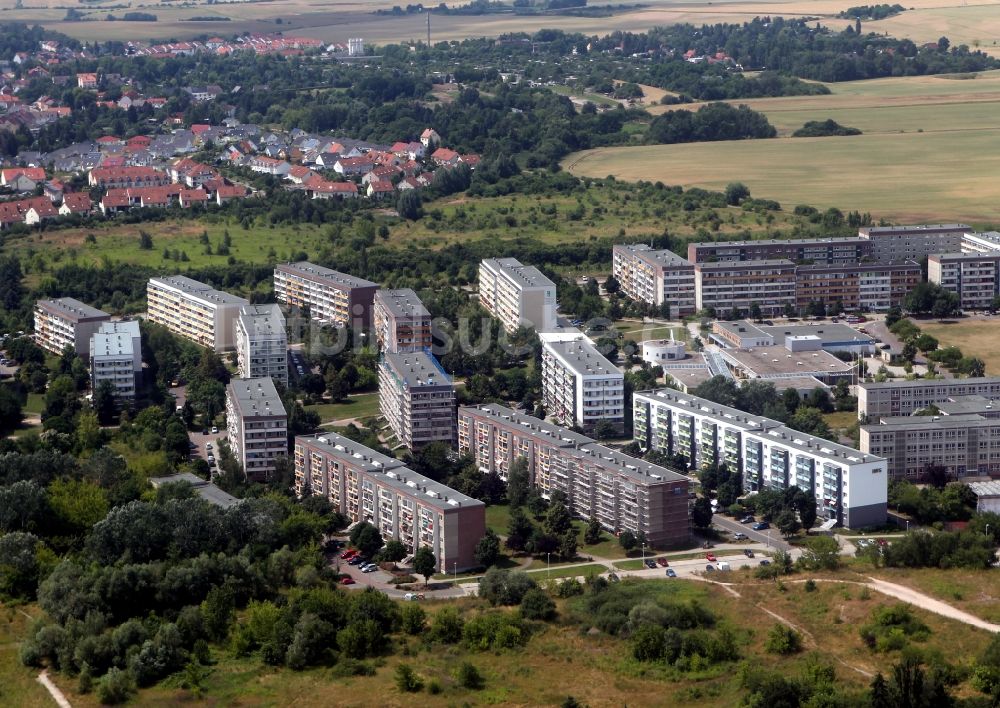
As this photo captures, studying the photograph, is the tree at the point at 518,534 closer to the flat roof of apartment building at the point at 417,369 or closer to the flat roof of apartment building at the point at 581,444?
the flat roof of apartment building at the point at 581,444

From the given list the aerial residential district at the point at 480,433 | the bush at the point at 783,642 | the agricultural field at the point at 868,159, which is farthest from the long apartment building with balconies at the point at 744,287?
the bush at the point at 783,642

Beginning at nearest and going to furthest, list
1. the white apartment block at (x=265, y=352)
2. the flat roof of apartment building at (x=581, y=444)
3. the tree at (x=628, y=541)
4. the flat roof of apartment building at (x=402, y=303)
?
the tree at (x=628, y=541) → the flat roof of apartment building at (x=581, y=444) → the white apartment block at (x=265, y=352) → the flat roof of apartment building at (x=402, y=303)

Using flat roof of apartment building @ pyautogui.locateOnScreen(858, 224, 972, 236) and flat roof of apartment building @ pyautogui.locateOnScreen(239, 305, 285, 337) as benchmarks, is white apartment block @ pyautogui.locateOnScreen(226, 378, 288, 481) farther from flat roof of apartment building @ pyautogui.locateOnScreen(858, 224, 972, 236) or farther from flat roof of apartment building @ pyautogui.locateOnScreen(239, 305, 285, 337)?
flat roof of apartment building @ pyautogui.locateOnScreen(858, 224, 972, 236)

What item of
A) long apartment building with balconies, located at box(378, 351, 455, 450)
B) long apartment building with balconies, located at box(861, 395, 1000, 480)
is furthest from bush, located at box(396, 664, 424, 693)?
long apartment building with balconies, located at box(861, 395, 1000, 480)

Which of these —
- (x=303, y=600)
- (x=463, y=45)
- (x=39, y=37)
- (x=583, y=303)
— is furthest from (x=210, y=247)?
(x=39, y=37)

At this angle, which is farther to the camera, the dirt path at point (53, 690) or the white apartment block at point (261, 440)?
the white apartment block at point (261, 440)
